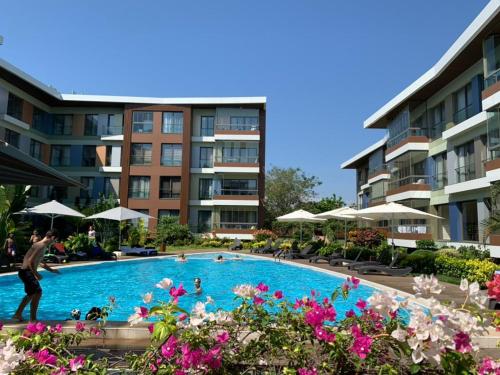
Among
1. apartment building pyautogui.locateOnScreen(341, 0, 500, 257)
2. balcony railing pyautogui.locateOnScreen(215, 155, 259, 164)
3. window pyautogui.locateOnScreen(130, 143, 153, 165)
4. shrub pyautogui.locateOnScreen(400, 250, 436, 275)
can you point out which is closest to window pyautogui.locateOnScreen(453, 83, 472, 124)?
apartment building pyautogui.locateOnScreen(341, 0, 500, 257)

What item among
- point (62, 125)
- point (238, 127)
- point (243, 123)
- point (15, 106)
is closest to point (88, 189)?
point (62, 125)

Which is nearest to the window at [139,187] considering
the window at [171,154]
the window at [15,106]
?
the window at [171,154]

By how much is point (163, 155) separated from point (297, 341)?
3639cm

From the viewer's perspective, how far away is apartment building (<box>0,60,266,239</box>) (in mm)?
36844

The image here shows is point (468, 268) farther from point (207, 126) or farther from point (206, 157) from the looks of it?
point (207, 126)

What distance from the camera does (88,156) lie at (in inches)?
1484

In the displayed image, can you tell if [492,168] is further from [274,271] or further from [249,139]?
[249,139]

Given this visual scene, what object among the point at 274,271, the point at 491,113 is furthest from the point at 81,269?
the point at 491,113

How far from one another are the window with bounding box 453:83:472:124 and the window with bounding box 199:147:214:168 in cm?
2218

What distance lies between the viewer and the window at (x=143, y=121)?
37688 millimetres

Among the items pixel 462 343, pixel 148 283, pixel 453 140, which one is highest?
pixel 453 140

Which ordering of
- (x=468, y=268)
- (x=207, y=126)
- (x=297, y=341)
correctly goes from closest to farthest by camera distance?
(x=297, y=341)
(x=468, y=268)
(x=207, y=126)

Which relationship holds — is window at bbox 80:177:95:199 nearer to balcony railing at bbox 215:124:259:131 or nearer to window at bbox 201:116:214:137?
window at bbox 201:116:214:137

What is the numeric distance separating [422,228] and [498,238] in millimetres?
9087
